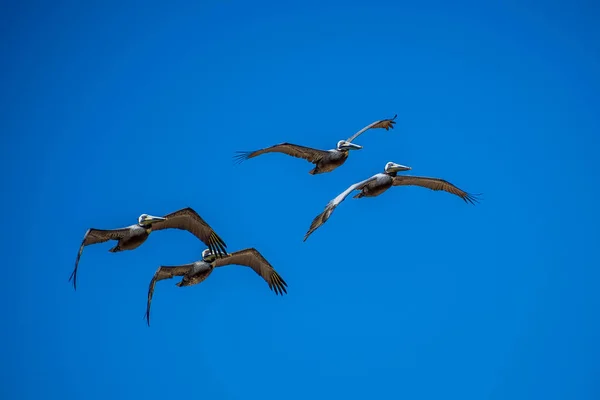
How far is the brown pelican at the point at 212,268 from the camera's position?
21438 mm

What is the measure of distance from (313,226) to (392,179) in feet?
19.5

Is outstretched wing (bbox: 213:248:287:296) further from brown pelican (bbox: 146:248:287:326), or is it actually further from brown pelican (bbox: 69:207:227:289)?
brown pelican (bbox: 69:207:227:289)

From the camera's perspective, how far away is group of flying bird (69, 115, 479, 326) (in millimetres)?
20547

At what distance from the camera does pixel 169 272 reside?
21438 millimetres

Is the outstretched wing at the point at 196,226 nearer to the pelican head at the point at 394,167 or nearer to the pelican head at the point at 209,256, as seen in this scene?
the pelican head at the point at 209,256

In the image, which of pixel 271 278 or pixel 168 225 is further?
pixel 271 278

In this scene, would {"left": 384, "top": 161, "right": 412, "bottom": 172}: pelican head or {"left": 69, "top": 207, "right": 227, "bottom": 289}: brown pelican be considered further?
{"left": 384, "top": 161, "right": 412, "bottom": 172}: pelican head

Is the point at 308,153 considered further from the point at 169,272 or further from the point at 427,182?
the point at 169,272

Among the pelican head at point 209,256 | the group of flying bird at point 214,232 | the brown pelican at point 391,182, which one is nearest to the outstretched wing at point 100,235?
the group of flying bird at point 214,232

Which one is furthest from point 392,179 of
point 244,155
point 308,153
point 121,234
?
point 121,234

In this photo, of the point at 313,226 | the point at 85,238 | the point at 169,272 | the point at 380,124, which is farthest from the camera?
the point at 380,124

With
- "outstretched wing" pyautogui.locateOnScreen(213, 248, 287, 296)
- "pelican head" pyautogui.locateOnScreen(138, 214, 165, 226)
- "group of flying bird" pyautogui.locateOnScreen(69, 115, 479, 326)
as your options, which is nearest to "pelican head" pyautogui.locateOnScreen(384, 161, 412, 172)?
"group of flying bird" pyautogui.locateOnScreen(69, 115, 479, 326)

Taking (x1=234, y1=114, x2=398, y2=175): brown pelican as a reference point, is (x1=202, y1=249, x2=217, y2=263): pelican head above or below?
below

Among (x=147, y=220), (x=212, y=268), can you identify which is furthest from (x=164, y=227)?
(x=212, y=268)
